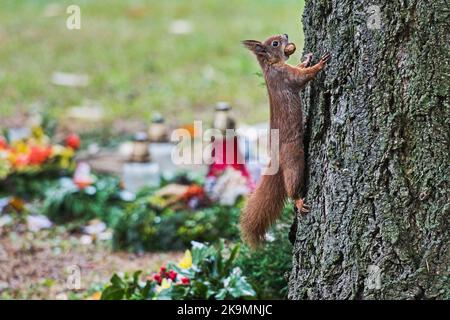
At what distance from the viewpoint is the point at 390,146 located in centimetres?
306

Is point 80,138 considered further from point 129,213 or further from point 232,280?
point 232,280

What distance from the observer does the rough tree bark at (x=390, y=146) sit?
3.02m

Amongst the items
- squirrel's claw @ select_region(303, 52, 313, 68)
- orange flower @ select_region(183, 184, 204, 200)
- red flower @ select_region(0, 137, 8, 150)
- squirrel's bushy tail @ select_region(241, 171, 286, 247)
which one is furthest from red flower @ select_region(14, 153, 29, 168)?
squirrel's claw @ select_region(303, 52, 313, 68)

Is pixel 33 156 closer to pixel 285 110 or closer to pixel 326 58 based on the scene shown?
pixel 285 110

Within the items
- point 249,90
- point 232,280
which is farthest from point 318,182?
point 249,90

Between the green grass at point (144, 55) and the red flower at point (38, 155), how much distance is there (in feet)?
6.16

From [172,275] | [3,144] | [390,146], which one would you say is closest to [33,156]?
[3,144]

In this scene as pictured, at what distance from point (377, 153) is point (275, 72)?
49cm

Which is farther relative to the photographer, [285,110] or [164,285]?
[164,285]

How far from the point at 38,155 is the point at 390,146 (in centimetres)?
420

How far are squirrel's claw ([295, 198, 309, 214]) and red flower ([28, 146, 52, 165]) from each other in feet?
12.4

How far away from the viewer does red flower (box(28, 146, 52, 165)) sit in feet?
22.1

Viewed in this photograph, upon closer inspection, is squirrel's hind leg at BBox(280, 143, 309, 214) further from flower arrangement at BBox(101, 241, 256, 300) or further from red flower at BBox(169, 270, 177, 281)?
red flower at BBox(169, 270, 177, 281)

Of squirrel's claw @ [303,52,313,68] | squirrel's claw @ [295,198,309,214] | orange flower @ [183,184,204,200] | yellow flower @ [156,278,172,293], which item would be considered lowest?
yellow flower @ [156,278,172,293]
